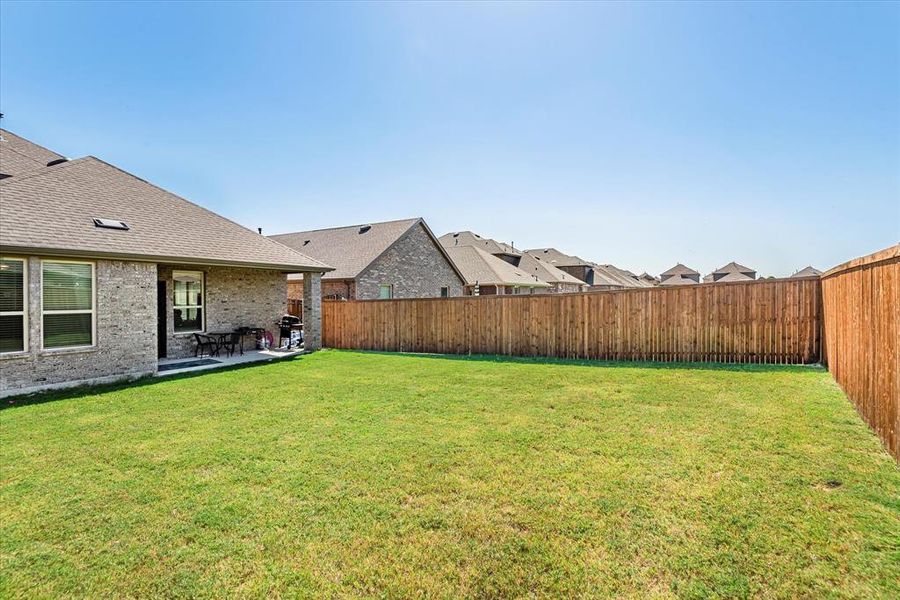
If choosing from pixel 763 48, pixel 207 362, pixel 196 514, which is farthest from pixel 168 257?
pixel 763 48

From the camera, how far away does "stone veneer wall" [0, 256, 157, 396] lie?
7.79 metres

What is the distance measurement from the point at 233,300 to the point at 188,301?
1203 mm

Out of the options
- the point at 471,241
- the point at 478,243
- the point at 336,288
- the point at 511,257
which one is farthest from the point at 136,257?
the point at 511,257

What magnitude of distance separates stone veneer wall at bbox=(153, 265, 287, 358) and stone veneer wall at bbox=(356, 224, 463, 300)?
4241 millimetres

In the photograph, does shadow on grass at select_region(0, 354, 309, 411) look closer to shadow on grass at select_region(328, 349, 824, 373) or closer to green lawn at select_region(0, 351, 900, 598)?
green lawn at select_region(0, 351, 900, 598)

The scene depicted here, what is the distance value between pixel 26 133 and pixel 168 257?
10222 mm

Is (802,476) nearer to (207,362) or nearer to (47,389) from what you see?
(47,389)

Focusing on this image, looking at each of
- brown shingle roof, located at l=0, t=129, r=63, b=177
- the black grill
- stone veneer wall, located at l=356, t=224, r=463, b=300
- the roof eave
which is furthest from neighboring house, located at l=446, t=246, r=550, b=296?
brown shingle roof, located at l=0, t=129, r=63, b=177

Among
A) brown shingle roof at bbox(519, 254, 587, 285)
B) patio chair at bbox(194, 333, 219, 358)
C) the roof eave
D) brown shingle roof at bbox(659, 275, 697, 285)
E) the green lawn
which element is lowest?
the green lawn

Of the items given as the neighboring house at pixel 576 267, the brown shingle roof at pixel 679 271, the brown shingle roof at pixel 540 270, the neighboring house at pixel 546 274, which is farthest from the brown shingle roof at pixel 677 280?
the brown shingle roof at pixel 540 270

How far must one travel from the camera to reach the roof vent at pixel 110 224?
9438 millimetres

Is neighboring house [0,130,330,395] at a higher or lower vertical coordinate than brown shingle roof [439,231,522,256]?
lower

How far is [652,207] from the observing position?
19.3 m

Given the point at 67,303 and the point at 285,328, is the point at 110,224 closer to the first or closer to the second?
the point at 67,303
